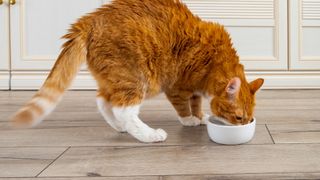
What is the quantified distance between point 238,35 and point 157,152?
1380 millimetres

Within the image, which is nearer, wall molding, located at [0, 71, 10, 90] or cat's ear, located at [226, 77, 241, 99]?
cat's ear, located at [226, 77, 241, 99]

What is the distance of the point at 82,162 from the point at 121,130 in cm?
31

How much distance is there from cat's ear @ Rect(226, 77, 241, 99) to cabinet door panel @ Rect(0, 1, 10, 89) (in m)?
1.57

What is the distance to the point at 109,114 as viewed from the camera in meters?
1.22

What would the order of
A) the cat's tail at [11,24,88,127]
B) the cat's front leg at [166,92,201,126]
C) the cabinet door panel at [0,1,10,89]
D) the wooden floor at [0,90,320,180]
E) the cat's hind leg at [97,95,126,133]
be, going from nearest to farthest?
the wooden floor at [0,90,320,180]
the cat's tail at [11,24,88,127]
the cat's hind leg at [97,95,126,133]
the cat's front leg at [166,92,201,126]
the cabinet door panel at [0,1,10,89]

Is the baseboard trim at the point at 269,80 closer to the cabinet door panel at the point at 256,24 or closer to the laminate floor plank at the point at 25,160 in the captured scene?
the cabinet door panel at the point at 256,24

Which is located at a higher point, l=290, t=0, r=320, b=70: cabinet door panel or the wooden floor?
l=290, t=0, r=320, b=70: cabinet door panel

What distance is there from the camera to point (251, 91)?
1140 millimetres

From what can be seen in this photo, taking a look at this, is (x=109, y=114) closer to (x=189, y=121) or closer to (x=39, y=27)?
(x=189, y=121)

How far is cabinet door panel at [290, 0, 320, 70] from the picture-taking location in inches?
84.6

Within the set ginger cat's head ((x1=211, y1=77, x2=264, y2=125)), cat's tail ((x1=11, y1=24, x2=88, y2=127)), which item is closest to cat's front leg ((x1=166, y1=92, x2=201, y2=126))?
ginger cat's head ((x1=211, y1=77, x2=264, y2=125))

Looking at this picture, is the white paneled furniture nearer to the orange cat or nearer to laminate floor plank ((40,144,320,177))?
the orange cat

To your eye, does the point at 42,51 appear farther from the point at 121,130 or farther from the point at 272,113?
the point at 272,113

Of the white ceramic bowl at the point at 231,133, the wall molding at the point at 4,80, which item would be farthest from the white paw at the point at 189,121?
the wall molding at the point at 4,80
